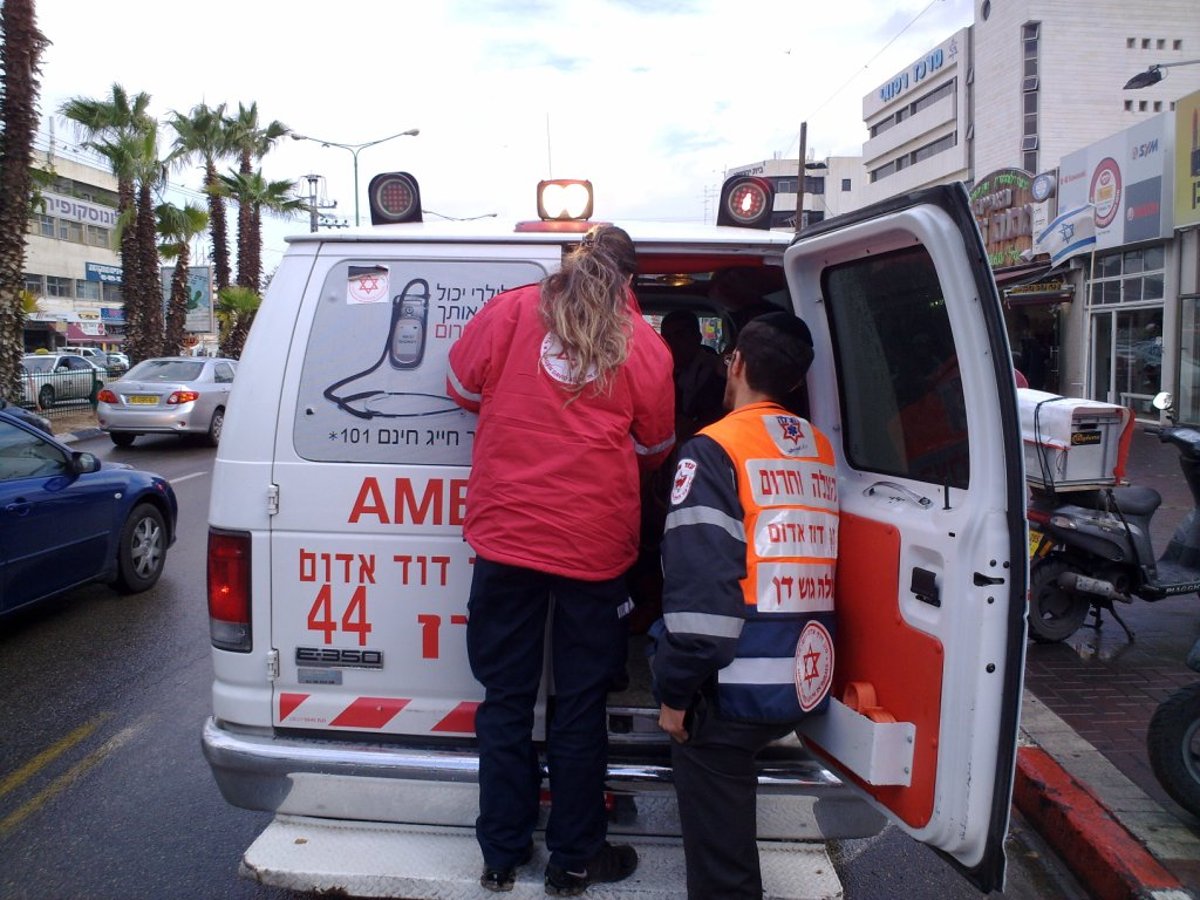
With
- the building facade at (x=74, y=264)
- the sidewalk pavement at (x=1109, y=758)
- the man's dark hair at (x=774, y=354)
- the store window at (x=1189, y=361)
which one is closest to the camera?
the man's dark hair at (x=774, y=354)

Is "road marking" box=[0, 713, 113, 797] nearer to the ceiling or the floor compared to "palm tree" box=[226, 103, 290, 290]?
nearer to the floor

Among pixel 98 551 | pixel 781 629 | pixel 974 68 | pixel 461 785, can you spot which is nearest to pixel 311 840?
pixel 461 785

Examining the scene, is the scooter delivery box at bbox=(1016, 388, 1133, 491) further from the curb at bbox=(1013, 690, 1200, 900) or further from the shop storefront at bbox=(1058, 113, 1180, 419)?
the shop storefront at bbox=(1058, 113, 1180, 419)

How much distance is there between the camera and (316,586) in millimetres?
2836

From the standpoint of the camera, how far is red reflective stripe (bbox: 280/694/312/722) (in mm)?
2855

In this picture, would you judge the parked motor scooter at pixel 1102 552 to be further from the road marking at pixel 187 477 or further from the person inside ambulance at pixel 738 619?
the road marking at pixel 187 477

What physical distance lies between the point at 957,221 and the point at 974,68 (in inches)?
2247

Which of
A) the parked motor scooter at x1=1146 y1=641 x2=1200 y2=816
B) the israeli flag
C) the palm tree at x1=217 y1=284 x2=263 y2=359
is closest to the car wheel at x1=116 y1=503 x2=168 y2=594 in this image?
the parked motor scooter at x1=1146 y1=641 x2=1200 y2=816

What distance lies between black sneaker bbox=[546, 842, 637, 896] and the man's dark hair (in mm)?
1388

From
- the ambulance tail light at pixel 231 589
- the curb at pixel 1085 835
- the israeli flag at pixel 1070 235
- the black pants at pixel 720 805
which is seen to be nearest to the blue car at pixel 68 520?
the ambulance tail light at pixel 231 589

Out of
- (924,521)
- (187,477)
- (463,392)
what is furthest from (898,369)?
(187,477)

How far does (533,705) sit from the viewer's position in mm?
2723

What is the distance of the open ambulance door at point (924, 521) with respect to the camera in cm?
216

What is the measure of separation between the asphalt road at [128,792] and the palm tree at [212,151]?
84.8 feet
